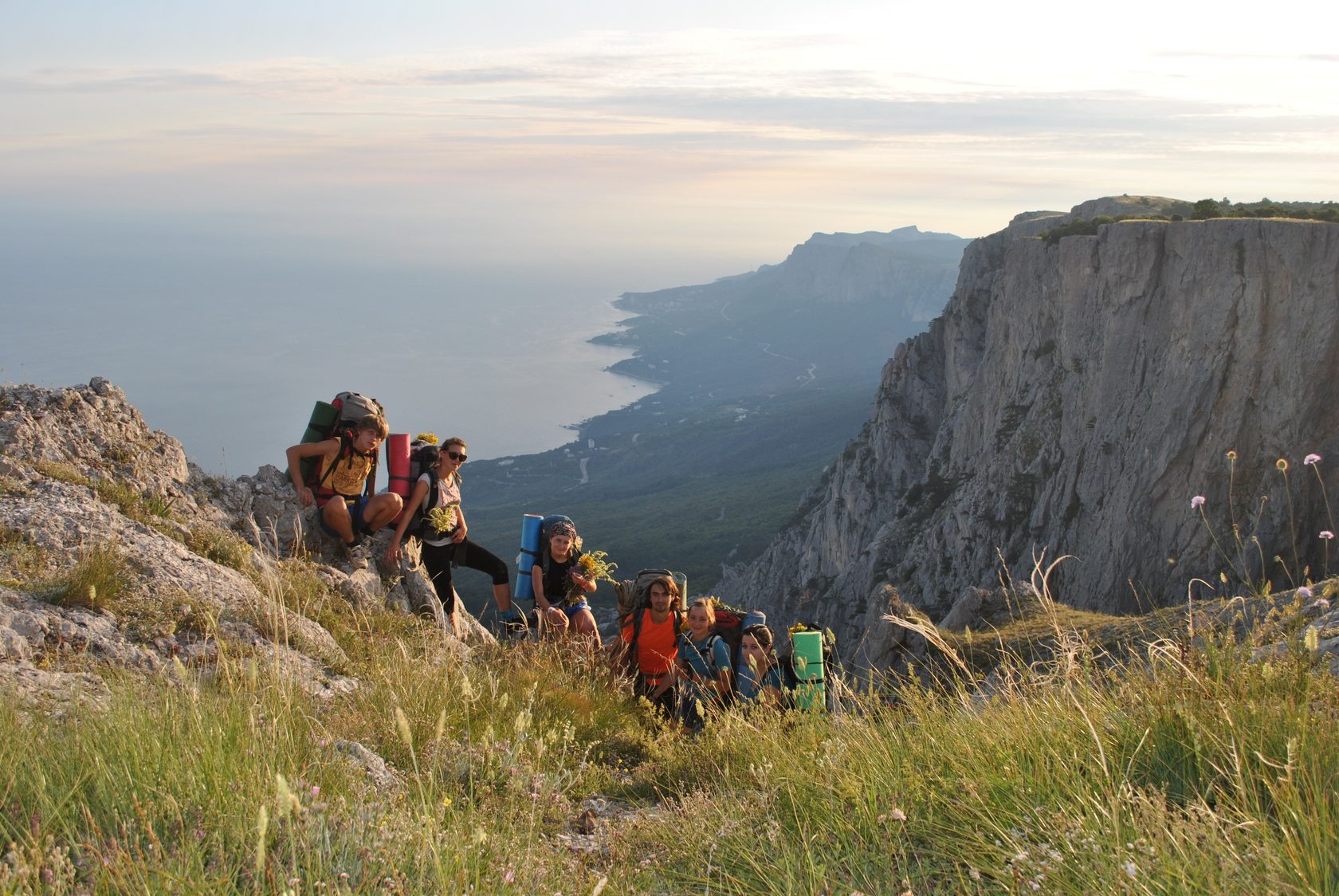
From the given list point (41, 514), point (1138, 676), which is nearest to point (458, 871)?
point (1138, 676)

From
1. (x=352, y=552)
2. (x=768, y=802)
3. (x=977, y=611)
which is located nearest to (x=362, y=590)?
(x=352, y=552)

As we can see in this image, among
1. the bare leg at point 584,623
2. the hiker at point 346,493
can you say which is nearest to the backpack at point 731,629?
the bare leg at point 584,623

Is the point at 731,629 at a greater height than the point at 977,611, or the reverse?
the point at 731,629

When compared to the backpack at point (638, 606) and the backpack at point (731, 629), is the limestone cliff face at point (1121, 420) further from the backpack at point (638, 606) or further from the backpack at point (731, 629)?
the backpack at point (638, 606)

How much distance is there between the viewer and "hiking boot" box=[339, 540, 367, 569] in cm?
981

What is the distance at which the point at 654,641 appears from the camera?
26.4ft

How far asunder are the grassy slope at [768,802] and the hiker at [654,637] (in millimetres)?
3240

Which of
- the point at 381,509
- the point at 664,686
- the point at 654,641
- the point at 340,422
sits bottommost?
the point at 664,686

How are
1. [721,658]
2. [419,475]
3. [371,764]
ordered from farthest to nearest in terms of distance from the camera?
[419,475]
[721,658]
[371,764]

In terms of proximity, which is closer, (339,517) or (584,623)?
(584,623)

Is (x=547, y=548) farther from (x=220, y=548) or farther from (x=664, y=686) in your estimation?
(x=220, y=548)

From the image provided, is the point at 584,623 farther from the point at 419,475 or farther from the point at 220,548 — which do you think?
the point at 220,548

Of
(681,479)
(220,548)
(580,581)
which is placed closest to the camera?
(220,548)

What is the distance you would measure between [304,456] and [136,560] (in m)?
3.11
